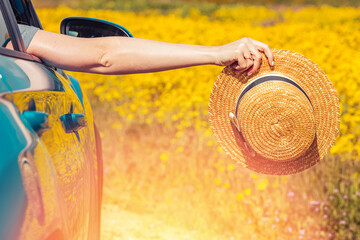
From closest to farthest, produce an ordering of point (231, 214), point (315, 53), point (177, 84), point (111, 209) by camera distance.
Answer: point (231, 214) → point (111, 209) → point (315, 53) → point (177, 84)

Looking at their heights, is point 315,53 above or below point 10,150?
above

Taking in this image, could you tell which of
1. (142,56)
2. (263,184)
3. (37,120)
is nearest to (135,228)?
(263,184)

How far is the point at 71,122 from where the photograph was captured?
1799mm

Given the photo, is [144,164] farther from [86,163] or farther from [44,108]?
[44,108]

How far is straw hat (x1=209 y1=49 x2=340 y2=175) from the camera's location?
2.32 meters

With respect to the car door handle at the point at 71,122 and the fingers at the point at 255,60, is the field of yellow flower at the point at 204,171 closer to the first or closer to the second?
the fingers at the point at 255,60

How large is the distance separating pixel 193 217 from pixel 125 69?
2.72 meters

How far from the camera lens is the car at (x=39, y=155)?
1.17 metres

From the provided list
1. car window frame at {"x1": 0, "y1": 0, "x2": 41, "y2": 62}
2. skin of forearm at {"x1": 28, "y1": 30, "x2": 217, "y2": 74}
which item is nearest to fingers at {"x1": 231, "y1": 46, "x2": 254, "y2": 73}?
skin of forearm at {"x1": 28, "y1": 30, "x2": 217, "y2": 74}

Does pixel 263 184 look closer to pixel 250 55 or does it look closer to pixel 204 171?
pixel 204 171

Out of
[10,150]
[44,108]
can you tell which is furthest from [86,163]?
[10,150]

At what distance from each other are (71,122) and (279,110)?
1.00 meters

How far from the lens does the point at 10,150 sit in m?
1.17

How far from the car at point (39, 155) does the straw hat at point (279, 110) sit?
65cm
